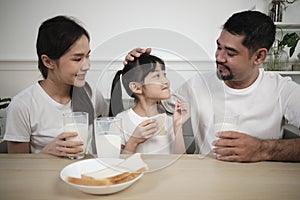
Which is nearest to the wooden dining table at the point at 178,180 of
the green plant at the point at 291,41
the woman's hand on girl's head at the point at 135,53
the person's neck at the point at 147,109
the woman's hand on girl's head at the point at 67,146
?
the woman's hand on girl's head at the point at 67,146

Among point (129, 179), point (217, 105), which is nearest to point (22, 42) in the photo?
point (217, 105)

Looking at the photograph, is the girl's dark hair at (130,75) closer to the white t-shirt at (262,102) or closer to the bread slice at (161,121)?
the bread slice at (161,121)

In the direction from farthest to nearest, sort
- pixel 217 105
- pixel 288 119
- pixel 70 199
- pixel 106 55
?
pixel 288 119, pixel 217 105, pixel 106 55, pixel 70 199

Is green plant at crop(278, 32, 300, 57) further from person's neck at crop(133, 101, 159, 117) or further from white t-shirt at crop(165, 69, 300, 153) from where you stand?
person's neck at crop(133, 101, 159, 117)

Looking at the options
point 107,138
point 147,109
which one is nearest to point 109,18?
point 147,109

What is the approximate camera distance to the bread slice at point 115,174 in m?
0.60

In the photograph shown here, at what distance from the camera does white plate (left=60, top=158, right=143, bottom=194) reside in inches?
22.1

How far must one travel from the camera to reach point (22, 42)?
148cm

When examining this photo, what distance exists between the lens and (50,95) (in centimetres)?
105

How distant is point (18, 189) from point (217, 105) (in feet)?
2.09

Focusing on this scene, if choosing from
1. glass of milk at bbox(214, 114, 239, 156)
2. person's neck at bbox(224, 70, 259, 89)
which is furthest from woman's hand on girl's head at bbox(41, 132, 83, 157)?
person's neck at bbox(224, 70, 259, 89)

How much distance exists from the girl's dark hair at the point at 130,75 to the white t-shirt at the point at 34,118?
0.90 feet

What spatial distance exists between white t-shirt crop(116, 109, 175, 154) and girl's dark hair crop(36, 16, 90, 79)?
0.34 metres

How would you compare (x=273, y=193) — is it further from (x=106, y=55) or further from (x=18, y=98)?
(x=18, y=98)
